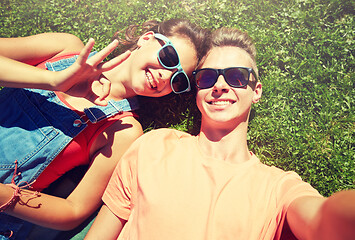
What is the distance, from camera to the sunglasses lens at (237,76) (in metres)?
2.57

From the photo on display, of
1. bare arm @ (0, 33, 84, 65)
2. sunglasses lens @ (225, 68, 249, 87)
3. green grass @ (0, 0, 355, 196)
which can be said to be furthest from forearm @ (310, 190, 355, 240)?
bare arm @ (0, 33, 84, 65)

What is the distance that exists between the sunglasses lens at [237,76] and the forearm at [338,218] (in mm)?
1325

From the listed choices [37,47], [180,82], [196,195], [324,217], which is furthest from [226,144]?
[37,47]

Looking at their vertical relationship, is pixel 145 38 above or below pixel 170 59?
above

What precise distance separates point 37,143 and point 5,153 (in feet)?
1.03

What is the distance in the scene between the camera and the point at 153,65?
2682 mm

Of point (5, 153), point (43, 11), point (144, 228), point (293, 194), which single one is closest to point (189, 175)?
point (144, 228)

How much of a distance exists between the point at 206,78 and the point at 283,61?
1.34 metres

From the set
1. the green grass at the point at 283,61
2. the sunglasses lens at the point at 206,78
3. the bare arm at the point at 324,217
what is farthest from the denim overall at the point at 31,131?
the bare arm at the point at 324,217

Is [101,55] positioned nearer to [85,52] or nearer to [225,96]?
[85,52]

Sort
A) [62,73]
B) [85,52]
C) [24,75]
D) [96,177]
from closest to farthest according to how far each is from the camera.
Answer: [85,52], [62,73], [24,75], [96,177]

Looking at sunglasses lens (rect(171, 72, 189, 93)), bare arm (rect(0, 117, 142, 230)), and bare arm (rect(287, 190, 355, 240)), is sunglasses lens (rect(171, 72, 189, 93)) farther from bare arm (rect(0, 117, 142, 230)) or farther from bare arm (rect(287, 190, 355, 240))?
bare arm (rect(287, 190, 355, 240))

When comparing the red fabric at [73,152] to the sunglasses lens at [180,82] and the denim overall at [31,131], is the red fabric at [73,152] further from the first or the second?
the sunglasses lens at [180,82]

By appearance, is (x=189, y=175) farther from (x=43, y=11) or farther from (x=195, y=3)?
(x=43, y=11)
